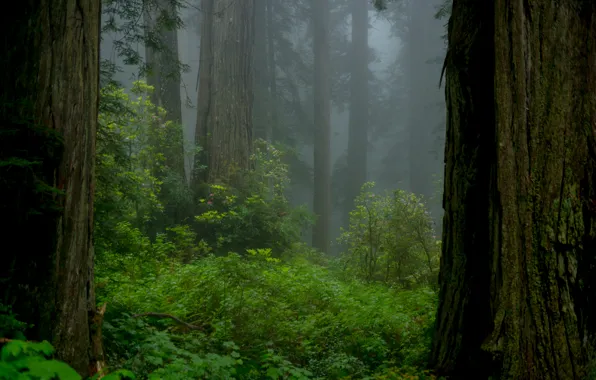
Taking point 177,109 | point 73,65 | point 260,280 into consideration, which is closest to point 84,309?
point 73,65

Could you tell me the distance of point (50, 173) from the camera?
8.89 feet

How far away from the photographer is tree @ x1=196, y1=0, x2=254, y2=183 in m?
10.1

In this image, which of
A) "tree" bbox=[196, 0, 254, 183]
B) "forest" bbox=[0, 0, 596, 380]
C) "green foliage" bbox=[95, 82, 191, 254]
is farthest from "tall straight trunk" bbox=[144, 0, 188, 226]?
"forest" bbox=[0, 0, 596, 380]

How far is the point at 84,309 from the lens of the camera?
2863 millimetres

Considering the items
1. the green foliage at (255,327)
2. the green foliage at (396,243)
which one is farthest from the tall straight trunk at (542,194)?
the green foliage at (396,243)

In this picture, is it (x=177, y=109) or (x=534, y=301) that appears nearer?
(x=534, y=301)

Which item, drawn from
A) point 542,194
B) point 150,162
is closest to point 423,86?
point 150,162

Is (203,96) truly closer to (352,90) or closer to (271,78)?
(271,78)

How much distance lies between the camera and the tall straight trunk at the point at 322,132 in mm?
19031

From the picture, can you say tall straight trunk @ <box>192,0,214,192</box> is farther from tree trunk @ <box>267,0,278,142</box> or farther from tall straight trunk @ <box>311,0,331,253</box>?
tree trunk @ <box>267,0,278,142</box>

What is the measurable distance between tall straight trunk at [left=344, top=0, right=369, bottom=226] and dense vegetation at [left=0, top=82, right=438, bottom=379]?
51.1 ft

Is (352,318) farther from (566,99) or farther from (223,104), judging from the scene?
(223,104)

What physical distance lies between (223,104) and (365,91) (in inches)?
709

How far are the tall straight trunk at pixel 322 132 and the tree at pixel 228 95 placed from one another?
9035 mm
